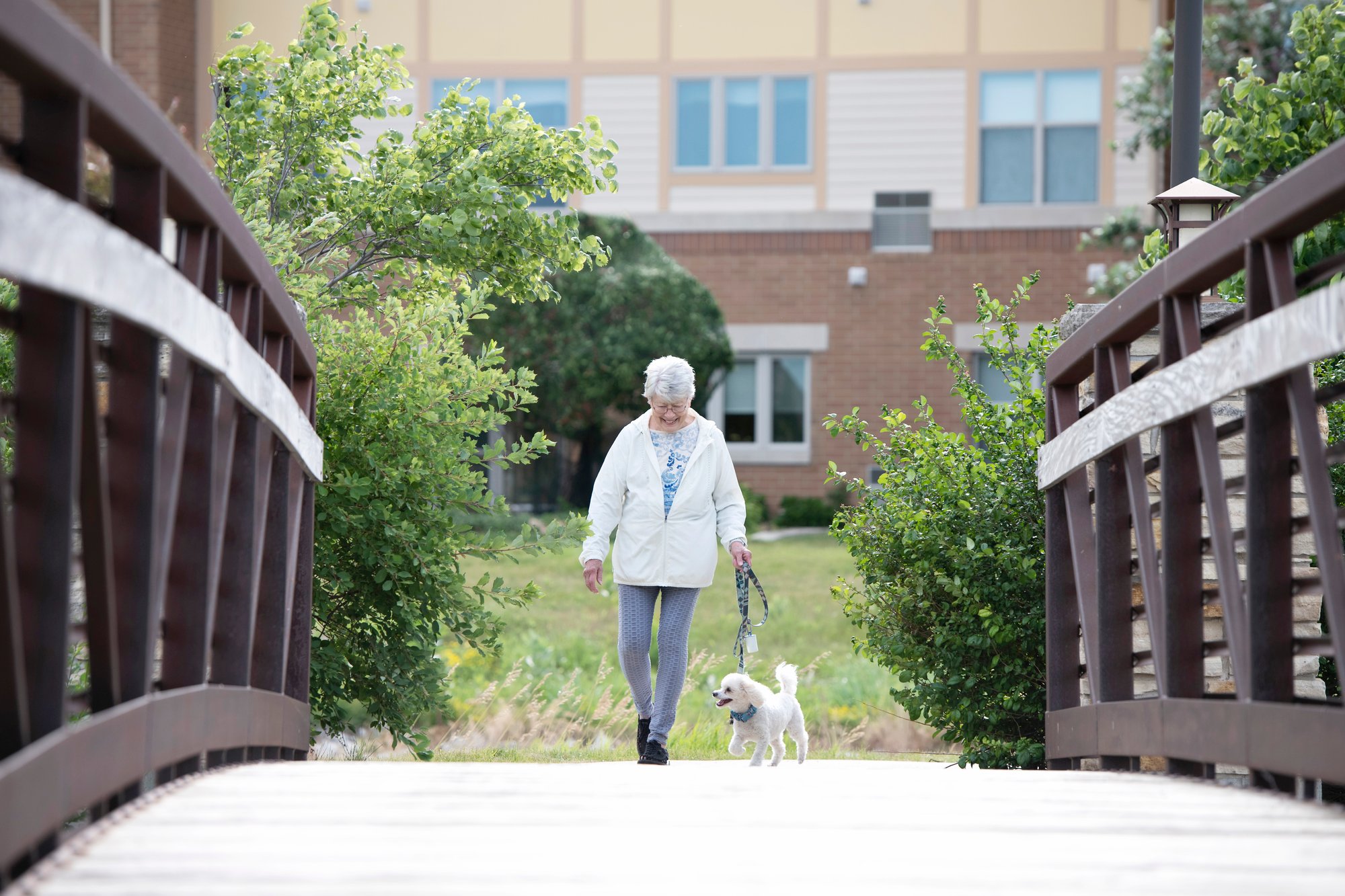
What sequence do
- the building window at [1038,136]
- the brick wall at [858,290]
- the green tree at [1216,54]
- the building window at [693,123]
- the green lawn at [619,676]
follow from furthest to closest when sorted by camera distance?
the building window at [693,123]
the building window at [1038,136]
the brick wall at [858,290]
the green tree at [1216,54]
the green lawn at [619,676]

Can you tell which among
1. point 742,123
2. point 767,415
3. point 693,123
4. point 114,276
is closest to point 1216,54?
point 742,123

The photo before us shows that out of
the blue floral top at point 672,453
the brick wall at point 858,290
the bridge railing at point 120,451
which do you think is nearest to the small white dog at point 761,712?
the blue floral top at point 672,453

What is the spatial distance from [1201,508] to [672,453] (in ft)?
8.01

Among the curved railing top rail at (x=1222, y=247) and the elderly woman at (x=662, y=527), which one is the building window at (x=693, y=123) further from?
the curved railing top rail at (x=1222, y=247)

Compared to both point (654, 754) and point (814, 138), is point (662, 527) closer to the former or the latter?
point (654, 754)

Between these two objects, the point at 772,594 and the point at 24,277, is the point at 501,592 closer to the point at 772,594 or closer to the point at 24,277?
the point at 24,277

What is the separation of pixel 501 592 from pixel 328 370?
1180 mm

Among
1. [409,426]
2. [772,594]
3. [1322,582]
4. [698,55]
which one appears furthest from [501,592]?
[698,55]

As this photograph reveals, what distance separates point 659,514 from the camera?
5973 mm

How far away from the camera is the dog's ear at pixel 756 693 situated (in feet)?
19.8

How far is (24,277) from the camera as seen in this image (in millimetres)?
2234

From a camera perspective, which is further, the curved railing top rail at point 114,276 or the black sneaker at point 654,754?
the black sneaker at point 654,754

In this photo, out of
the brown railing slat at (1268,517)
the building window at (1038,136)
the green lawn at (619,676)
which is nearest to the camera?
the brown railing slat at (1268,517)

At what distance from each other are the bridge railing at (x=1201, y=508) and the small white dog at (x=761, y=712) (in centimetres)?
125
